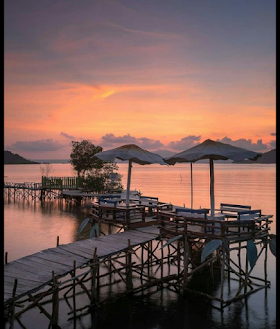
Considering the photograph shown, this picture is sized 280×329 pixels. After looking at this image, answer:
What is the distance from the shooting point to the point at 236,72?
112 feet

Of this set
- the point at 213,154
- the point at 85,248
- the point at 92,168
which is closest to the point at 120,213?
the point at 85,248

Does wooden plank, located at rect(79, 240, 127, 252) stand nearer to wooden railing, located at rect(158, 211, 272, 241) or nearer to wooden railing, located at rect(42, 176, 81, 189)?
wooden railing, located at rect(158, 211, 272, 241)

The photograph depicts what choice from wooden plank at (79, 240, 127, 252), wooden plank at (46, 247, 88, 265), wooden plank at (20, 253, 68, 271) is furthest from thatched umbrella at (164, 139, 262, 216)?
wooden plank at (20, 253, 68, 271)

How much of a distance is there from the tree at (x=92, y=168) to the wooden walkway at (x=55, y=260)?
2950 cm

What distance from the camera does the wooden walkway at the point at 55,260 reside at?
1049 centimetres

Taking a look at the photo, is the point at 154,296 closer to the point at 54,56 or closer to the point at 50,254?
the point at 50,254

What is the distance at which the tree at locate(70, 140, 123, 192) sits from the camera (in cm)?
4603

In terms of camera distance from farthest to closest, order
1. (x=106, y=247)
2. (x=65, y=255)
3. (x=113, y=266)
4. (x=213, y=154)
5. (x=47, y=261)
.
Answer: (x=113, y=266) < (x=213, y=154) < (x=106, y=247) < (x=65, y=255) < (x=47, y=261)

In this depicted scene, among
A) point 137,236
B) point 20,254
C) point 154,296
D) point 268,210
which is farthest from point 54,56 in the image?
point 268,210

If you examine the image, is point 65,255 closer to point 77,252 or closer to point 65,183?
point 77,252

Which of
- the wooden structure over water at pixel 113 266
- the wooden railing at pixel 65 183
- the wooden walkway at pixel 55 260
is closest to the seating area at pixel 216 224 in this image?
the wooden structure over water at pixel 113 266

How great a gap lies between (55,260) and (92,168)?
35.8 meters

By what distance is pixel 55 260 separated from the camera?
12.7 m

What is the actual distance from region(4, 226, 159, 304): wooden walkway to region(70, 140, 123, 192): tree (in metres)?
29.5
